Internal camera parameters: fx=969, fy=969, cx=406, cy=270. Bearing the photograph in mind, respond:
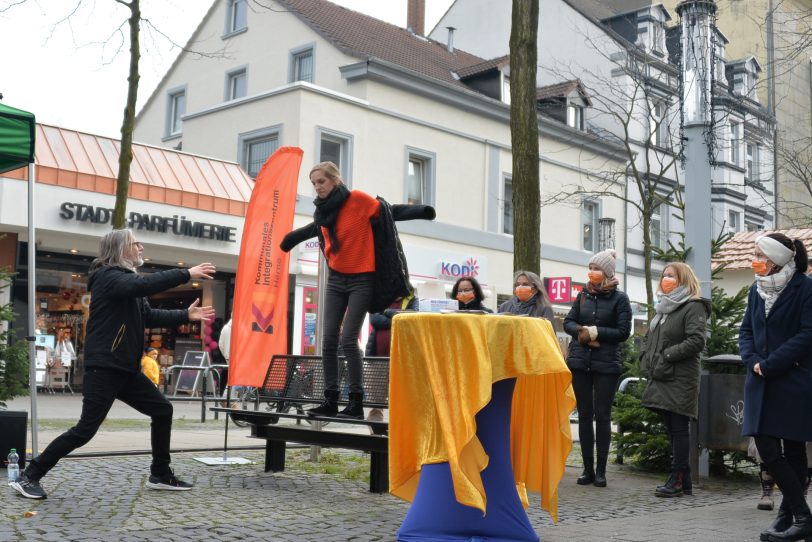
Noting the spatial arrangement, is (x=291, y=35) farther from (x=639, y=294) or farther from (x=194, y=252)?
(x=639, y=294)

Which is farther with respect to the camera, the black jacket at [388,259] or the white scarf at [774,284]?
the black jacket at [388,259]

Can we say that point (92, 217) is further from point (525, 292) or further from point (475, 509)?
point (475, 509)

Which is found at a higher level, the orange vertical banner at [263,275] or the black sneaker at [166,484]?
the orange vertical banner at [263,275]

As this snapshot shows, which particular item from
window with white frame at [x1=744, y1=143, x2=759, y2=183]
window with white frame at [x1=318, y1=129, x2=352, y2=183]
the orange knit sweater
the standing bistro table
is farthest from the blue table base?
window with white frame at [x1=744, y1=143, x2=759, y2=183]

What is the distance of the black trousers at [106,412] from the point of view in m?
6.98

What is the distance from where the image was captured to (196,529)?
5949 millimetres

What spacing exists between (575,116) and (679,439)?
1078 inches

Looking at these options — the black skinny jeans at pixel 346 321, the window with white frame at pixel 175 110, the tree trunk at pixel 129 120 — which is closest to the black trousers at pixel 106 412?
the black skinny jeans at pixel 346 321

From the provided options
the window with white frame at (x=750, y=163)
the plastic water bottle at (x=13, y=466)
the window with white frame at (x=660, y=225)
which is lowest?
the plastic water bottle at (x=13, y=466)

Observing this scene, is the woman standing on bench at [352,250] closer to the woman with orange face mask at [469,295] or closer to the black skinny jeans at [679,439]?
the woman with orange face mask at [469,295]

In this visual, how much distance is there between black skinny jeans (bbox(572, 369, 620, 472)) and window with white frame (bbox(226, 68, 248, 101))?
25.1 m

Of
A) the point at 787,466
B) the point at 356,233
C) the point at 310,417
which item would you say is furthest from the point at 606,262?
the point at 310,417

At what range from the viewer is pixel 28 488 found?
22.4 feet

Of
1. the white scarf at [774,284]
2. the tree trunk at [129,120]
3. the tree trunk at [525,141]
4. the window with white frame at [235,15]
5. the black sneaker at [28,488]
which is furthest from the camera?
the window with white frame at [235,15]
